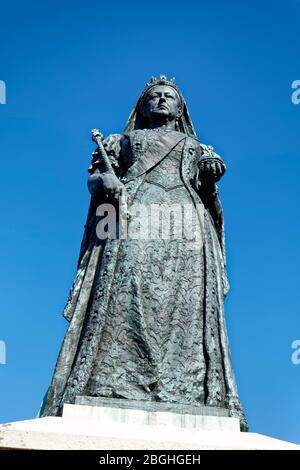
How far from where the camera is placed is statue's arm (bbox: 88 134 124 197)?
8.73 meters

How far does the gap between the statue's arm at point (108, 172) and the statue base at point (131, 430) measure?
299 cm

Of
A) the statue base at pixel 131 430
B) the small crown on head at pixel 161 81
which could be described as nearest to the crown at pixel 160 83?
the small crown on head at pixel 161 81

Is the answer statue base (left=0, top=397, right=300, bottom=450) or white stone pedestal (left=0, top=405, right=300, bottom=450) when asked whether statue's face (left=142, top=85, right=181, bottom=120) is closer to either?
statue base (left=0, top=397, right=300, bottom=450)

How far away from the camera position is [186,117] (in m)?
10.6

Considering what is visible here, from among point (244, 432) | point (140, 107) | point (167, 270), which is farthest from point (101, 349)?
point (140, 107)

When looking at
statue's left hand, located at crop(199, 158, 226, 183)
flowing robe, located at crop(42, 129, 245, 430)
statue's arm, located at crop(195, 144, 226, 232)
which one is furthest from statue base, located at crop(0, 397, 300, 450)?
statue's left hand, located at crop(199, 158, 226, 183)

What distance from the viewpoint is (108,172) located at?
9.03 m

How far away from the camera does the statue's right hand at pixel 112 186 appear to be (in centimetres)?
868

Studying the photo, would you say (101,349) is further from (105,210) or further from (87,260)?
(105,210)

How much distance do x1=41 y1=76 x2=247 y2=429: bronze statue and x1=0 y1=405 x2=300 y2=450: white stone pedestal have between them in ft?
1.13

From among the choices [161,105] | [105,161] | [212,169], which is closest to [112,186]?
[105,161]

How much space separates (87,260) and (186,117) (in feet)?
10.7

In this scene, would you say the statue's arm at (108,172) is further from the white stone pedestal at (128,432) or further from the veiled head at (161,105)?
the white stone pedestal at (128,432)

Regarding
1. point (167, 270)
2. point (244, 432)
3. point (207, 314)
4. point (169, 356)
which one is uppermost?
point (167, 270)
